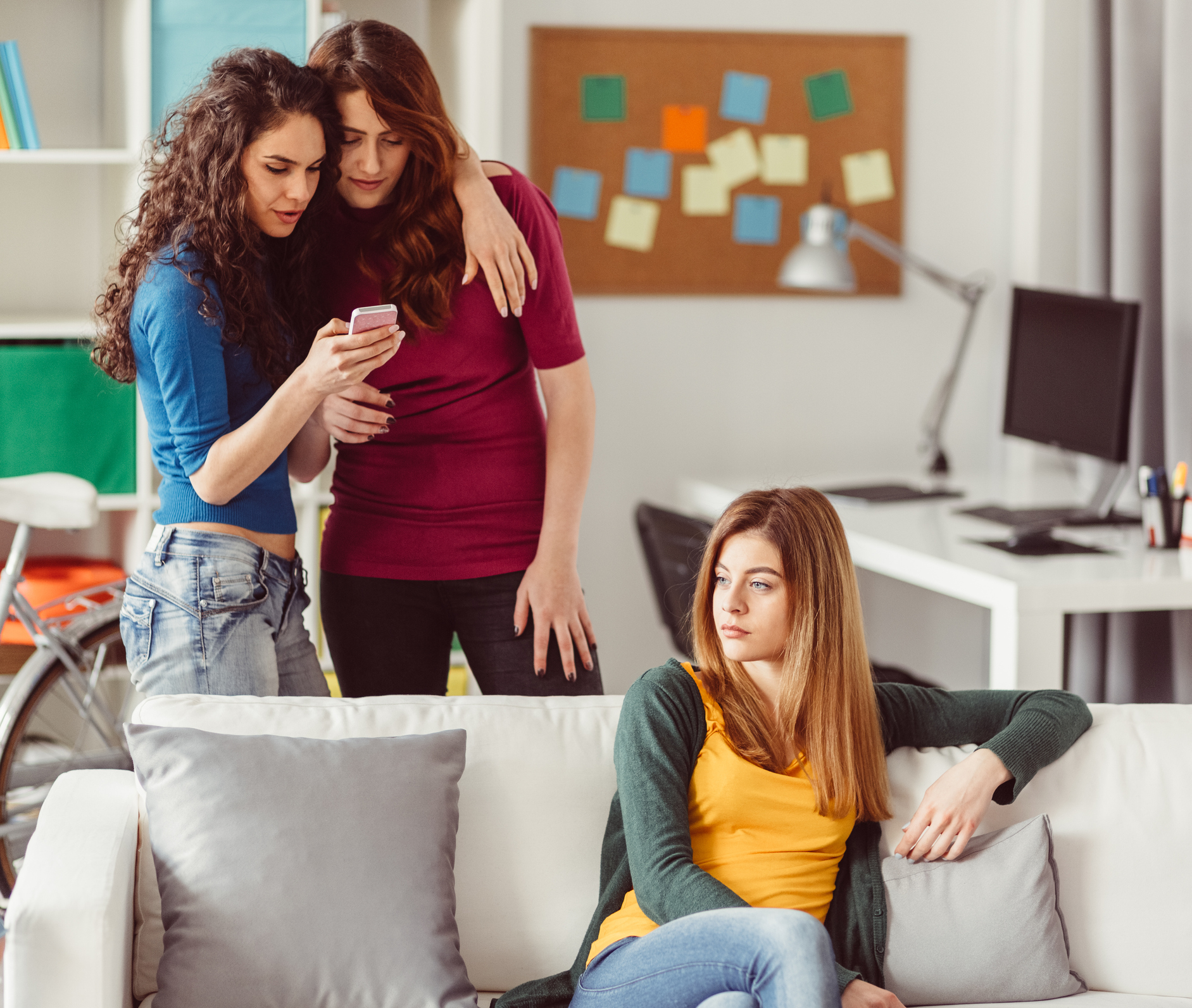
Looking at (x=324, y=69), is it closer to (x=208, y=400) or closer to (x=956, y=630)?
(x=208, y=400)

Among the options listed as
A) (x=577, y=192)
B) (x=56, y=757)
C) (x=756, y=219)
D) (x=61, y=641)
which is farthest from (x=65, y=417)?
(x=756, y=219)

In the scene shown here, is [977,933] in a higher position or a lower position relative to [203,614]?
lower

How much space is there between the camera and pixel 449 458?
5.99 ft

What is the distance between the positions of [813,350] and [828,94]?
0.64 meters

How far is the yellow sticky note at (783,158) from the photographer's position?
11.2 feet

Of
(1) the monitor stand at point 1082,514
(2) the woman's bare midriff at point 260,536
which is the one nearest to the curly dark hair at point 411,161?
(2) the woman's bare midriff at point 260,536

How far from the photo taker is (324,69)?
1684 millimetres

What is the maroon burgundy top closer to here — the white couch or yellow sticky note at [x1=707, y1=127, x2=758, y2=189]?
the white couch

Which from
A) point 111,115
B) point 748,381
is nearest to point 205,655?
point 111,115

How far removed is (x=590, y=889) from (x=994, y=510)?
1.63 m

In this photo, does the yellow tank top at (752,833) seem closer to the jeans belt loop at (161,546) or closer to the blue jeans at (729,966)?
the blue jeans at (729,966)

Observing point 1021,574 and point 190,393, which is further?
point 1021,574

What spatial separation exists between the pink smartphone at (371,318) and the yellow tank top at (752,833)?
60 centimetres

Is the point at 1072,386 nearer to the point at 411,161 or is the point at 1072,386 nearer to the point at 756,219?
the point at 756,219
